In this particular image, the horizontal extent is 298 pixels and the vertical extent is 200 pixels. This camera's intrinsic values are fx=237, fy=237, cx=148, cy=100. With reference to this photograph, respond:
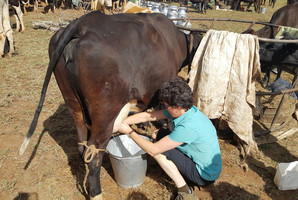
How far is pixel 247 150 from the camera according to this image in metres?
3.12

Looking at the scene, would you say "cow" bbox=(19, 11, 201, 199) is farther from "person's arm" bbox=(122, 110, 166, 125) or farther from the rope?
"person's arm" bbox=(122, 110, 166, 125)

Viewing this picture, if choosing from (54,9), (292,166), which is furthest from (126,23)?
(54,9)

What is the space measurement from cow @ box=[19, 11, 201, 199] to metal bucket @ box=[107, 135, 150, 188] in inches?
9.5

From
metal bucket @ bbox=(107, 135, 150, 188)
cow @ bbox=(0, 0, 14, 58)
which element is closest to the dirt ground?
metal bucket @ bbox=(107, 135, 150, 188)

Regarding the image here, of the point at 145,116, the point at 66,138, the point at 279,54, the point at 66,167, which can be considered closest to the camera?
the point at 145,116

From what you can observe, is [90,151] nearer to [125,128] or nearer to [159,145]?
[125,128]

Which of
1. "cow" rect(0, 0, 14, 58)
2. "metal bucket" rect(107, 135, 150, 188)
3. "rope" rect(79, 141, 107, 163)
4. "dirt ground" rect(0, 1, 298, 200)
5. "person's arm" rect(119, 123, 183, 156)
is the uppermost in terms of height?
"cow" rect(0, 0, 14, 58)

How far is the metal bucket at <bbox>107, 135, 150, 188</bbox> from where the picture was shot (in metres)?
2.45

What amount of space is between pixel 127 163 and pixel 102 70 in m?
1.03

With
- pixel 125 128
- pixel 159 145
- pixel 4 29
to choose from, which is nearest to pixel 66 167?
pixel 125 128

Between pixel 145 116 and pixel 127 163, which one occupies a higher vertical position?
pixel 145 116

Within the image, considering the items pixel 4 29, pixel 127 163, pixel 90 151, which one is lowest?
pixel 127 163

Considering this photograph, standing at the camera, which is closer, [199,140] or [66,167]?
[199,140]

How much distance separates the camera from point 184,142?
2.19 meters
